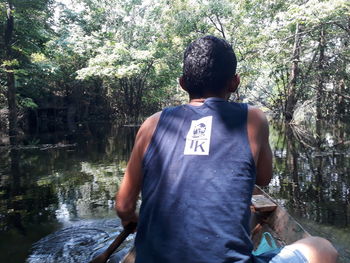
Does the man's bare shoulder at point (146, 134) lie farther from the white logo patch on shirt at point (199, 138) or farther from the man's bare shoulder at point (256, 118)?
the man's bare shoulder at point (256, 118)

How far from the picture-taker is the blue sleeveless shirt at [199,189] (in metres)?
1.20

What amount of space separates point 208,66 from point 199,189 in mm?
477

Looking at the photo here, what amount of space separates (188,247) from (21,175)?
24.3 feet

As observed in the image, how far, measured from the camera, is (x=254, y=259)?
129cm

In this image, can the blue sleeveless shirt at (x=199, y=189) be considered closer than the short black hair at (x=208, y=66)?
Yes

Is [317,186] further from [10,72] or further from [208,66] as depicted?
[10,72]

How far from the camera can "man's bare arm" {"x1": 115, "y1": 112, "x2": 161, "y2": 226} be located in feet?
4.55

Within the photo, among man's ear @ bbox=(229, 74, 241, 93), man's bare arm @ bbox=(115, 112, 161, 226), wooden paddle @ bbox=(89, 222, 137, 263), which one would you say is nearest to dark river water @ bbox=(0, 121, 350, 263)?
wooden paddle @ bbox=(89, 222, 137, 263)

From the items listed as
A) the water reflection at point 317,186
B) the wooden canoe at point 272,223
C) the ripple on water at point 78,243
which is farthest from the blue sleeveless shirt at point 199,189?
the water reflection at point 317,186

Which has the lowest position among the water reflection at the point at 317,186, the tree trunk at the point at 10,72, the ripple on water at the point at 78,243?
the ripple on water at the point at 78,243

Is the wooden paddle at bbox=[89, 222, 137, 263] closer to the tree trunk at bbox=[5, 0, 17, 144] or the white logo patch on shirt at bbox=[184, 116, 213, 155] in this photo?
the white logo patch on shirt at bbox=[184, 116, 213, 155]

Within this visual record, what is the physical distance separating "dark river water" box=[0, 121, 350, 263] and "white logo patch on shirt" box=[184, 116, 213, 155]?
113 inches

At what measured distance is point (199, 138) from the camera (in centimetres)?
126

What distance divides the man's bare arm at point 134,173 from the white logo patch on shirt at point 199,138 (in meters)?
0.17
